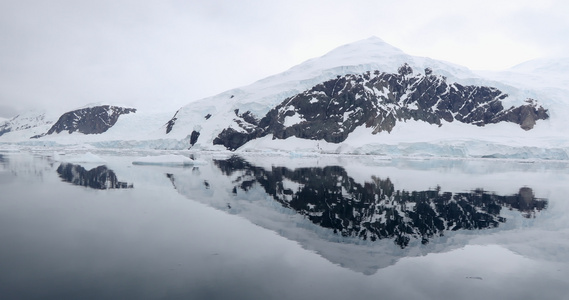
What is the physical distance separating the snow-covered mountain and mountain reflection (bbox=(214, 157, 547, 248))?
66.6 meters

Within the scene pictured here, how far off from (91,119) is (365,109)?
13119cm

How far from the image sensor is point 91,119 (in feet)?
532

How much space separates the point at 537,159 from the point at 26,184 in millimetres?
80754

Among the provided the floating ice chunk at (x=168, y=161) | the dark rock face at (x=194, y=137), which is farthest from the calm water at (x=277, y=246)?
the dark rock face at (x=194, y=137)

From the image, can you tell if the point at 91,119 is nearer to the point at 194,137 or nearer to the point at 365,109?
the point at 194,137

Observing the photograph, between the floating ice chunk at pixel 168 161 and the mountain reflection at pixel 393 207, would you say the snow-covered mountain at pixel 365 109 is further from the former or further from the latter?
the mountain reflection at pixel 393 207

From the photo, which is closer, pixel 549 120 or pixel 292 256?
pixel 292 256

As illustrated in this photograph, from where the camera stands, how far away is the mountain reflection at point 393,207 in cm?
1130

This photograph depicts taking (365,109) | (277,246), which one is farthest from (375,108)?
(277,246)

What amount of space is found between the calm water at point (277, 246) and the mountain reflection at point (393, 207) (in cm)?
9

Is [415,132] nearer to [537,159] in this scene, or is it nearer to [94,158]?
[537,159]

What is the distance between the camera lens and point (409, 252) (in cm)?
910

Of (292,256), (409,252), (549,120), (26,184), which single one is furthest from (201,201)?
(549,120)

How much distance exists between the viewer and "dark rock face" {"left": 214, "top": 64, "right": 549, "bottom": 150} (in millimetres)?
100625
